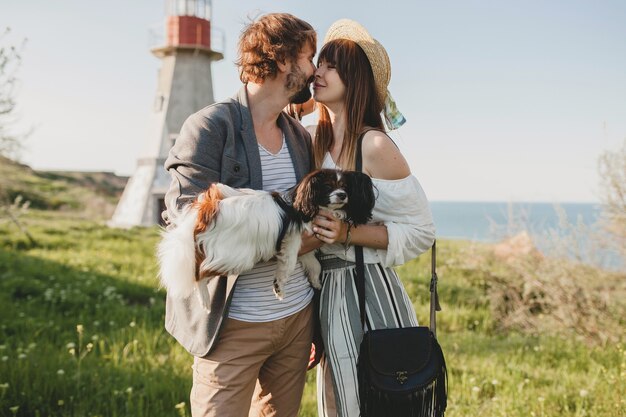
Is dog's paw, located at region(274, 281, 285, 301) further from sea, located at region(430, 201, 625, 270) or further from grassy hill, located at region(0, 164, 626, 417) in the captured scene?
sea, located at region(430, 201, 625, 270)

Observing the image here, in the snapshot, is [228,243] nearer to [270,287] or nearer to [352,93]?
[270,287]

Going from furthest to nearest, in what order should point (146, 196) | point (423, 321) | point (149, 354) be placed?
point (146, 196) → point (423, 321) → point (149, 354)

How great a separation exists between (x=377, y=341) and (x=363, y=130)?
1130 millimetres

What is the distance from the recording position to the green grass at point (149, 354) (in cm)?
422

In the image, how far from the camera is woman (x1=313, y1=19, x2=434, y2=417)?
283 centimetres

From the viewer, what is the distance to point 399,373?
2.74 m

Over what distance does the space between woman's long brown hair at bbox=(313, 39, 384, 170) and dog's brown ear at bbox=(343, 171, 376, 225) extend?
0.19m

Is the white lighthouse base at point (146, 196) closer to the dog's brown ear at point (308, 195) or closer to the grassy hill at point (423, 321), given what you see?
the grassy hill at point (423, 321)

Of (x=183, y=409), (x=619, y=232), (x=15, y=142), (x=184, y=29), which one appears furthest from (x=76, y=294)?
(x=184, y=29)

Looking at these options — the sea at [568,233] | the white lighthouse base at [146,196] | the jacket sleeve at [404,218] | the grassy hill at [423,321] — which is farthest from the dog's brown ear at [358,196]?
the white lighthouse base at [146,196]

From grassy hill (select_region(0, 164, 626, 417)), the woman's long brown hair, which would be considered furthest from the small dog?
grassy hill (select_region(0, 164, 626, 417))

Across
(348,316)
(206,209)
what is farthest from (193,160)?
(348,316)

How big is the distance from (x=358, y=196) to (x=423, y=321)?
4553 mm

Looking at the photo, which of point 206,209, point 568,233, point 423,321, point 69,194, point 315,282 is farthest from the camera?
point 69,194
